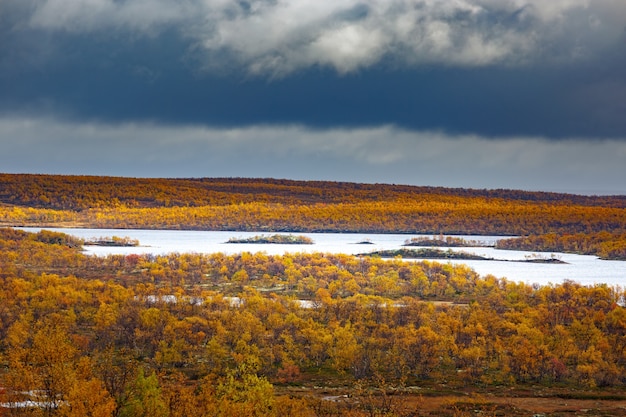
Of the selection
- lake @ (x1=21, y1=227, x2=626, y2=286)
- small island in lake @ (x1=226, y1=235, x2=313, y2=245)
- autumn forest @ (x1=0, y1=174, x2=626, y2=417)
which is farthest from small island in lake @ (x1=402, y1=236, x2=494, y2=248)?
autumn forest @ (x1=0, y1=174, x2=626, y2=417)

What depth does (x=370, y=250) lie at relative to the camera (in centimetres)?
14388

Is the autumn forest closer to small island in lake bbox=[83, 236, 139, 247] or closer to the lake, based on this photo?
the lake

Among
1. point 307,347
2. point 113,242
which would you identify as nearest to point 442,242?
point 113,242

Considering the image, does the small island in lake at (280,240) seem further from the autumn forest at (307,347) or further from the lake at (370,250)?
the autumn forest at (307,347)

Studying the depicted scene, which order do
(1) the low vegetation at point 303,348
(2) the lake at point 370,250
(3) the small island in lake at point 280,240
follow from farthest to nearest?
(3) the small island in lake at point 280,240
(2) the lake at point 370,250
(1) the low vegetation at point 303,348

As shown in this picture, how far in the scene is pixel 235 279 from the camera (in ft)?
335

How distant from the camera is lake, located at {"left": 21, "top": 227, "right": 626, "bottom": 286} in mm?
111812

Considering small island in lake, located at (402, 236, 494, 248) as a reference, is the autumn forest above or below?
below

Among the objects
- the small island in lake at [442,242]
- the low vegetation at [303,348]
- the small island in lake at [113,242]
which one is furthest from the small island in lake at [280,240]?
the low vegetation at [303,348]

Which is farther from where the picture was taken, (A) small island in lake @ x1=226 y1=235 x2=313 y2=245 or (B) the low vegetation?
(A) small island in lake @ x1=226 y1=235 x2=313 y2=245

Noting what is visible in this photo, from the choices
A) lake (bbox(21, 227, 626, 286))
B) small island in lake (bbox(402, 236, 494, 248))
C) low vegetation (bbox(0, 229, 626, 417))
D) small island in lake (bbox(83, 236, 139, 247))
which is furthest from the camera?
small island in lake (bbox(402, 236, 494, 248))

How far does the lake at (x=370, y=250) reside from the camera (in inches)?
4402

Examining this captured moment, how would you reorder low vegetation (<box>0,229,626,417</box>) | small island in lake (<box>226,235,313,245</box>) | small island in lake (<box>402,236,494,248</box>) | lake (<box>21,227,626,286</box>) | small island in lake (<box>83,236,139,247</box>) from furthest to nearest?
small island in lake (<box>226,235,313,245</box>) < small island in lake (<box>402,236,494,248</box>) < small island in lake (<box>83,236,139,247</box>) < lake (<box>21,227,626,286</box>) < low vegetation (<box>0,229,626,417</box>)

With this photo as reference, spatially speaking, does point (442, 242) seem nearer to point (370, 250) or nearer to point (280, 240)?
point (370, 250)
